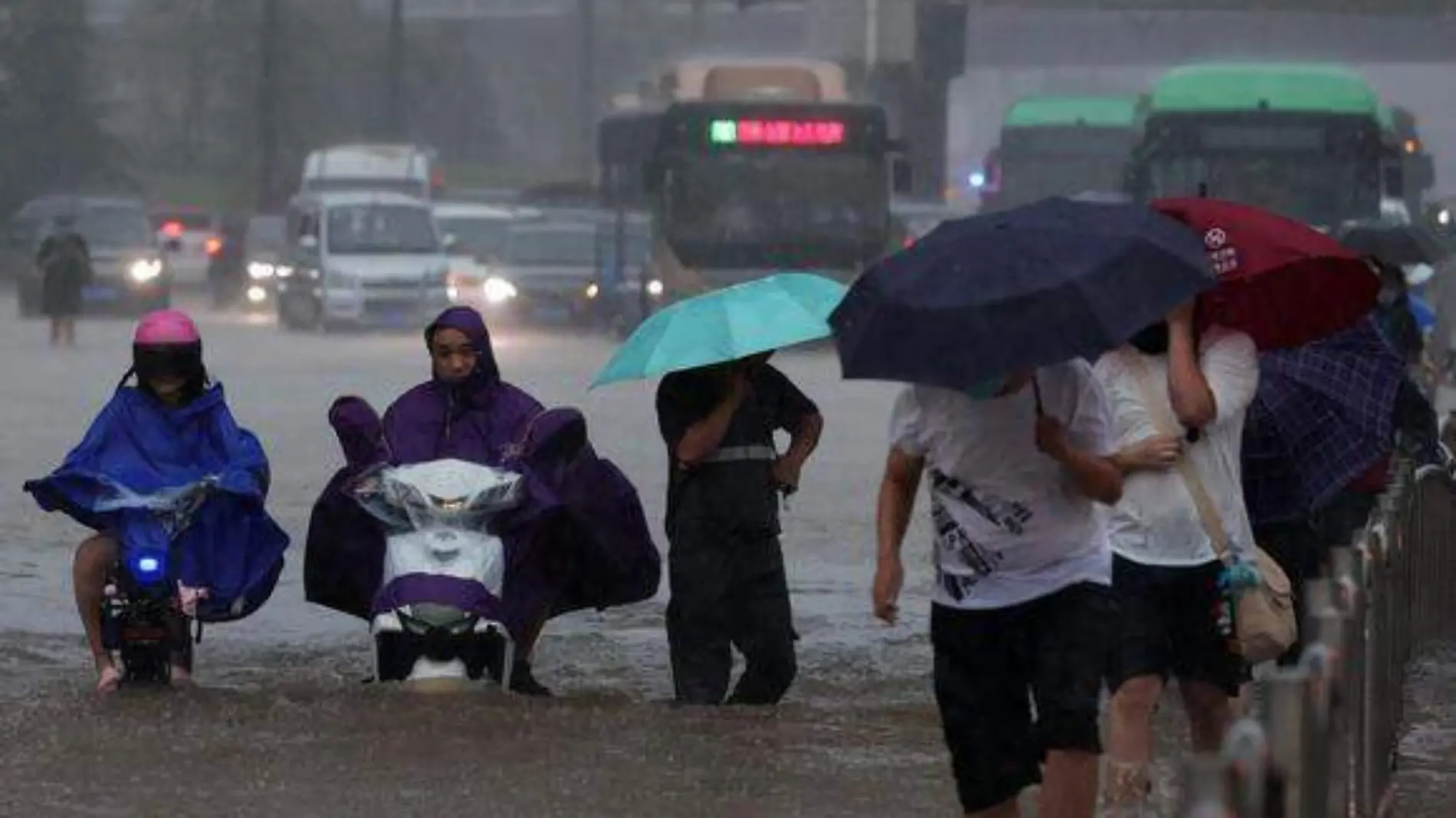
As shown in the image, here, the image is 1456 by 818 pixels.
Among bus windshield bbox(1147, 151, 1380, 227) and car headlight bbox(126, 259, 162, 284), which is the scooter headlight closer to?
bus windshield bbox(1147, 151, 1380, 227)

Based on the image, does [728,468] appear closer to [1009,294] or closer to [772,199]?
[1009,294]

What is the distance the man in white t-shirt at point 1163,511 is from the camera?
28.2ft

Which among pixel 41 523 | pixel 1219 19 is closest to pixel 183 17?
pixel 1219 19

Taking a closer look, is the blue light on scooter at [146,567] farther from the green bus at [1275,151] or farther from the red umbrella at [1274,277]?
the green bus at [1275,151]

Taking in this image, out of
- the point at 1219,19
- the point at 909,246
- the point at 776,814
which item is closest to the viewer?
the point at 909,246

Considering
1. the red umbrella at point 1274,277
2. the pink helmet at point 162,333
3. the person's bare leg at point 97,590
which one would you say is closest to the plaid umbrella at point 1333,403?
the red umbrella at point 1274,277

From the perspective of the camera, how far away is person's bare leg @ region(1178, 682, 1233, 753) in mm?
8938

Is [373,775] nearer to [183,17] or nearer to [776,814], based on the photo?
[776,814]

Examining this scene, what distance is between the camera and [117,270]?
173 ft

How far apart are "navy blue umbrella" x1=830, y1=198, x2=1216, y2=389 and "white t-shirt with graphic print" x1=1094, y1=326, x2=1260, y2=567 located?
2.02 ft

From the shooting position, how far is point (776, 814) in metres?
9.35

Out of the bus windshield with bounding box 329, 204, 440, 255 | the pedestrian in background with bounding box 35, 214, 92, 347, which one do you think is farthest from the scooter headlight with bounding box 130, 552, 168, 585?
the bus windshield with bounding box 329, 204, 440, 255

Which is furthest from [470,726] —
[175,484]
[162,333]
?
[162,333]

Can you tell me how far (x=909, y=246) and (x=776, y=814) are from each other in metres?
2.05
